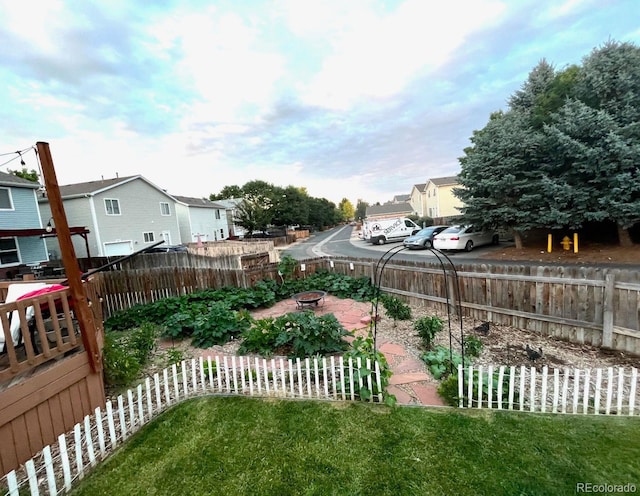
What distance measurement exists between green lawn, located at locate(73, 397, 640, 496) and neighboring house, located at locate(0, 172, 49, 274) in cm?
1786

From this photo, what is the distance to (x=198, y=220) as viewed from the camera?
32000mm

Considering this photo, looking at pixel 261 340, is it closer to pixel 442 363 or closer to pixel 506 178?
pixel 442 363

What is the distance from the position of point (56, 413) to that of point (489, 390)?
15.2ft

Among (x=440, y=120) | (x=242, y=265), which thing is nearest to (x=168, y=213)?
(x=242, y=265)

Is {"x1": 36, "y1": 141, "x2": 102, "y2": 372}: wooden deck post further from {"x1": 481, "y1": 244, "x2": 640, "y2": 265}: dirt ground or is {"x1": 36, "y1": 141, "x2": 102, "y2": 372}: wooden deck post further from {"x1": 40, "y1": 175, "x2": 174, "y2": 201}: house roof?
{"x1": 40, "y1": 175, "x2": 174, "y2": 201}: house roof

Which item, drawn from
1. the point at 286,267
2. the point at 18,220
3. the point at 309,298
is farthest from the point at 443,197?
the point at 18,220

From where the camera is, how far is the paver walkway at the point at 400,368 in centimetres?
347

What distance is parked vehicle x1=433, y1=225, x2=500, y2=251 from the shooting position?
50.4 ft

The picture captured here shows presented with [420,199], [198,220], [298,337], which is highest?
[420,199]

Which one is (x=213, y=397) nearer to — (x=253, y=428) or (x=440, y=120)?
(x=253, y=428)

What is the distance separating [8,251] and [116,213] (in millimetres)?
6504

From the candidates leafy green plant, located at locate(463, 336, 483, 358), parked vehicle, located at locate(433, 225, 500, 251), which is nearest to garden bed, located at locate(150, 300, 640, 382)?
leafy green plant, located at locate(463, 336, 483, 358)

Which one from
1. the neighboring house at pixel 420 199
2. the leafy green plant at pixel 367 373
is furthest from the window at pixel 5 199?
the neighboring house at pixel 420 199

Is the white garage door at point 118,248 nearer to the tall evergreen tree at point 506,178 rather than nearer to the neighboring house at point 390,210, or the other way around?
the tall evergreen tree at point 506,178
